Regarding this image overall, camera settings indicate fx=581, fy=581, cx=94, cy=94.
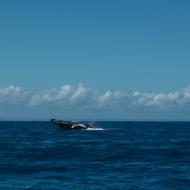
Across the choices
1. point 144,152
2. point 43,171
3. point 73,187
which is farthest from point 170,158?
point 73,187

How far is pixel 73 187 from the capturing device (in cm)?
4053

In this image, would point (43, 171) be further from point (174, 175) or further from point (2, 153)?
point (2, 153)

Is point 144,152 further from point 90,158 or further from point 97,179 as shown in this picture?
point 97,179

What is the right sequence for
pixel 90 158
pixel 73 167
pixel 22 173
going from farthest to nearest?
pixel 90 158 → pixel 73 167 → pixel 22 173

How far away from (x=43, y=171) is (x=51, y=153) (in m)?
18.6

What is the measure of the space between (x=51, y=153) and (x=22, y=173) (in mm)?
19929

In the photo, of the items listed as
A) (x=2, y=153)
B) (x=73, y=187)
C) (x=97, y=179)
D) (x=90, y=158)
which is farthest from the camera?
(x=2, y=153)

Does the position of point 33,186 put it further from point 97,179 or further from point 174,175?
point 174,175

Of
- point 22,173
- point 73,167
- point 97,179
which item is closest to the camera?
point 97,179

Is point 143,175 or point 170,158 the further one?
point 170,158

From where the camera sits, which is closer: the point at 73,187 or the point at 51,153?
the point at 73,187

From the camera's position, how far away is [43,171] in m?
48.6

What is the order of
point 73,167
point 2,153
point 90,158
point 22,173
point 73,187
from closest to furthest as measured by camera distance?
1. point 73,187
2. point 22,173
3. point 73,167
4. point 90,158
5. point 2,153

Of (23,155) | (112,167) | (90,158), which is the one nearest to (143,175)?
(112,167)
